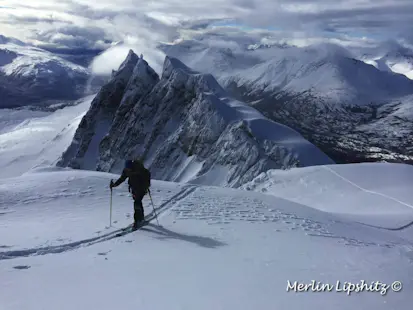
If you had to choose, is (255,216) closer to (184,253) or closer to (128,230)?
(128,230)

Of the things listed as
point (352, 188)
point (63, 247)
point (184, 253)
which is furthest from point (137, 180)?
point (352, 188)

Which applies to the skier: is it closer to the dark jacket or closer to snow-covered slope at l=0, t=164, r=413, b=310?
the dark jacket

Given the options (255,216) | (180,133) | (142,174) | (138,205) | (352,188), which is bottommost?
(352,188)

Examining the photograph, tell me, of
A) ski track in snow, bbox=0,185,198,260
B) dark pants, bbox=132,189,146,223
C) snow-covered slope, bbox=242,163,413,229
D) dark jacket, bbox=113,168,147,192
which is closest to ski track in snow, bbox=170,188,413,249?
dark pants, bbox=132,189,146,223

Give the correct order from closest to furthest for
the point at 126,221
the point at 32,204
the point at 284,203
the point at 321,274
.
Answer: the point at 321,274 → the point at 126,221 → the point at 32,204 → the point at 284,203

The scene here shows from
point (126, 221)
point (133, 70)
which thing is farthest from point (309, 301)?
point (133, 70)

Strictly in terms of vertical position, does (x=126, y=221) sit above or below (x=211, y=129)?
below

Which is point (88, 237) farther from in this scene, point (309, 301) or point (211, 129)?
point (211, 129)
